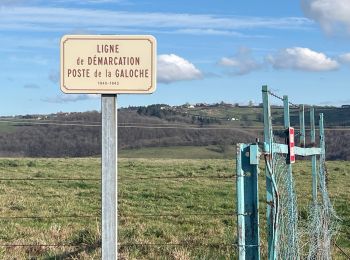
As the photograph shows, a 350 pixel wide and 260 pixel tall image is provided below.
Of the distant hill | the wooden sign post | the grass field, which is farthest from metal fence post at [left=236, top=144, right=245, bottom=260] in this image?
the distant hill

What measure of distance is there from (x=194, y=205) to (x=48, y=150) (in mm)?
25308

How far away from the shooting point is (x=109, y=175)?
17.6 feet

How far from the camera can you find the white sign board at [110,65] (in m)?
5.26

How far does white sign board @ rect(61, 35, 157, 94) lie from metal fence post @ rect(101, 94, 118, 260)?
153 millimetres

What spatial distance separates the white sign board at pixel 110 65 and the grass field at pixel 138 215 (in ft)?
9.81

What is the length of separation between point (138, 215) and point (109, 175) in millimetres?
6818

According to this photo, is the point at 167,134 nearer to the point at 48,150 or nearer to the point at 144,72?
the point at 48,150

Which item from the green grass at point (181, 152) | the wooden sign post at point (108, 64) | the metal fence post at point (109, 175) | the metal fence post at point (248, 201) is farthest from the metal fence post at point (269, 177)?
the green grass at point (181, 152)

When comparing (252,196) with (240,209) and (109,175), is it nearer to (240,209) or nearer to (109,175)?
(240,209)

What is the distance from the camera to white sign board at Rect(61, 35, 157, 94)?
526cm

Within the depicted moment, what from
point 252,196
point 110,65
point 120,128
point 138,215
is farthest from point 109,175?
point 120,128

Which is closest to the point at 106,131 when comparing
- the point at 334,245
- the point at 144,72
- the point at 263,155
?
the point at 144,72

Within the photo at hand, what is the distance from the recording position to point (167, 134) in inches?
2040

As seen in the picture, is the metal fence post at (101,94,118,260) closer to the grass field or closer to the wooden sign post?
the wooden sign post
